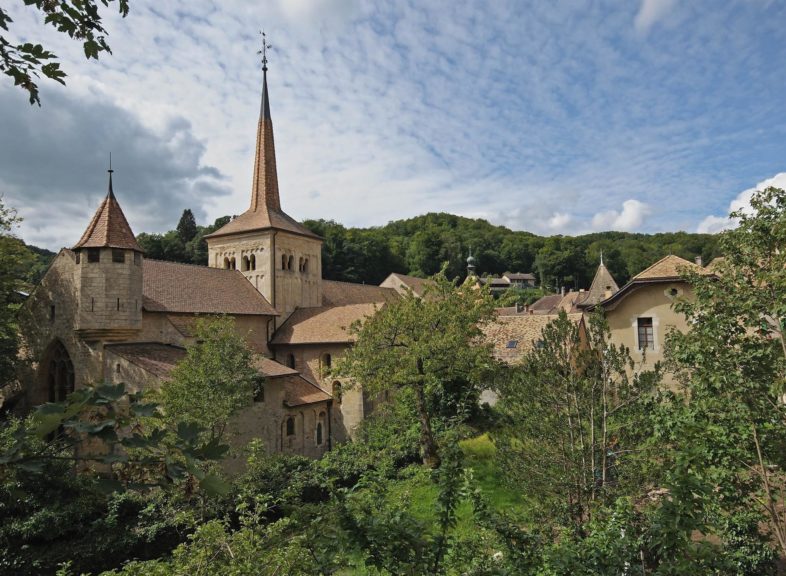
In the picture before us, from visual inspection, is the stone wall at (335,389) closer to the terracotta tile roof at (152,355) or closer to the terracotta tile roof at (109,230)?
the terracotta tile roof at (152,355)

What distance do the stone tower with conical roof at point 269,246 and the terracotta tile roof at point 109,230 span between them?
428 inches

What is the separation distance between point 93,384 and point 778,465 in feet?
28.2

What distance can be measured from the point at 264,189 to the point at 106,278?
1498 cm

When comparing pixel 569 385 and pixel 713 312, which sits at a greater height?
pixel 713 312

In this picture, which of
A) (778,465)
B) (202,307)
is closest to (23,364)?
(202,307)

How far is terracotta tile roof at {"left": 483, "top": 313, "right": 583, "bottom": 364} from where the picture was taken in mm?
30562

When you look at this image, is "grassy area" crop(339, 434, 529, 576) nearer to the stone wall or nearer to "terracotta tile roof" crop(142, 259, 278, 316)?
the stone wall

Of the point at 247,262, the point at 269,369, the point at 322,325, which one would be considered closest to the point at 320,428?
the point at 322,325

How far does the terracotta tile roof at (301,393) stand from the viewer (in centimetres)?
2558

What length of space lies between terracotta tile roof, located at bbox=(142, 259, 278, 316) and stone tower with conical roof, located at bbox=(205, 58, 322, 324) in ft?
4.42

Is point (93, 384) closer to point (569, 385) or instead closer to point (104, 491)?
point (104, 491)

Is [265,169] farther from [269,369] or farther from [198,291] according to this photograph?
[269,369]

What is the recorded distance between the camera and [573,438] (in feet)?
33.8

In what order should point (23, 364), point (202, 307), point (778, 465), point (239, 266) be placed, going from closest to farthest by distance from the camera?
point (778, 465)
point (23, 364)
point (202, 307)
point (239, 266)
